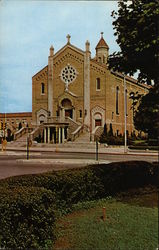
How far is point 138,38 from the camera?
5793 mm

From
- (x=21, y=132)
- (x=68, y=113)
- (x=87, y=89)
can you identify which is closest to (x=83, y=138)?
(x=68, y=113)

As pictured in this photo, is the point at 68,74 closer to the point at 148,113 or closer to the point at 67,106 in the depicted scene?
the point at 67,106

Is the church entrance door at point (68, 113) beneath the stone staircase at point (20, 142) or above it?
above

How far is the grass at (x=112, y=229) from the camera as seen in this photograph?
4.33 metres

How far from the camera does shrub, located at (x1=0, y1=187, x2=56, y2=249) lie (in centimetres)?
479

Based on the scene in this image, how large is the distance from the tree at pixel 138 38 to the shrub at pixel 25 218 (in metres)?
2.96

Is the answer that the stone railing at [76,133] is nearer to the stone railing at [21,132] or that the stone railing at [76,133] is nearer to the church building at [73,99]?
the church building at [73,99]

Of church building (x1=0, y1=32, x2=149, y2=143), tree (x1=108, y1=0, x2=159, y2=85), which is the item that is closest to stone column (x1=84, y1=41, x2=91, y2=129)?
church building (x1=0, y1=32, x2=149, y2=143)

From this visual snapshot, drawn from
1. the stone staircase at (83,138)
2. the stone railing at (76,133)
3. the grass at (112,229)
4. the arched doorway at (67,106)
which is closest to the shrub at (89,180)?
the grass at (112,229)

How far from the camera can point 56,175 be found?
7.09 metres

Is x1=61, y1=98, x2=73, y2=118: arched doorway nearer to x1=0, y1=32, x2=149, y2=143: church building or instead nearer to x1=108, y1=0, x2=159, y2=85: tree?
x1=0, y1=32, x2=149, y2=143: church building

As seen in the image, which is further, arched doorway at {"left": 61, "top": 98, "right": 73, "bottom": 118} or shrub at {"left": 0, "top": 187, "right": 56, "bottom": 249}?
arched doorway at {"left": 61, "top": 98, "right": 73, "bottom": 118}

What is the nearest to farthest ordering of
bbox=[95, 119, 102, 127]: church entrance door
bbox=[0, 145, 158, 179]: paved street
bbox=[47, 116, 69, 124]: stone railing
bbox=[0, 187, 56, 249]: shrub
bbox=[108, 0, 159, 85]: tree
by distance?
bbox=[0, 187, 56, 249]: shrub → bbox=[108, 0, 159, 85]: tree → bbox=[0, 145, 158, 179]: paved street → bbox=[95, 119, 102, 127]: church entrance door → bbox=[47, 116, 69, 124]: stone railing

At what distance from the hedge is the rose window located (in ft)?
121
